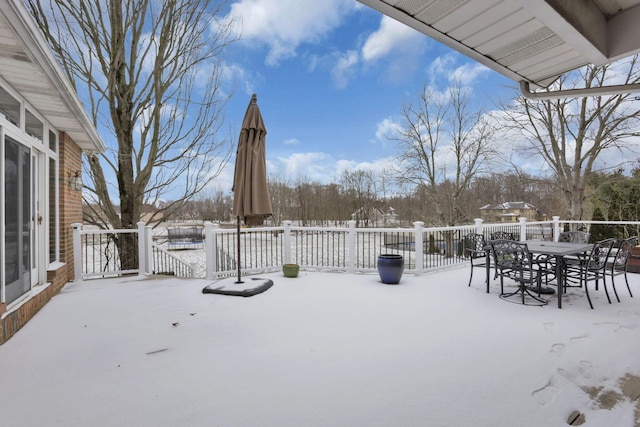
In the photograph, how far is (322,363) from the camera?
2570mm

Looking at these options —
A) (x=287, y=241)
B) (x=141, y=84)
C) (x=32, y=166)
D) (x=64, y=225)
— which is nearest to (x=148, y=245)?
(x=64, y=225)

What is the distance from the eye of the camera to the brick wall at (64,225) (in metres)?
3.81

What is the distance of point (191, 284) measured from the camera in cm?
538

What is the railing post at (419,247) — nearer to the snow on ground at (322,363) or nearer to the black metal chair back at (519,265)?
the black metal chair back at (519,265)

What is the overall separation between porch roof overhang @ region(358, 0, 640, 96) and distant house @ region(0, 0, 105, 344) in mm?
2566

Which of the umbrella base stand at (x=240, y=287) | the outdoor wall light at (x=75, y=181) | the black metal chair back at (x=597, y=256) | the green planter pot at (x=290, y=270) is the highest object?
the outdoor wall light at (x=75, y=181)

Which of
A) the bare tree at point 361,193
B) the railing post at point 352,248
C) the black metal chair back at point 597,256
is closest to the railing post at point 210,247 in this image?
the railing post at point 352,248

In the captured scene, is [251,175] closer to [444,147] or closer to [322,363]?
[322,363]

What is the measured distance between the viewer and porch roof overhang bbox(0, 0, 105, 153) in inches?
86.2

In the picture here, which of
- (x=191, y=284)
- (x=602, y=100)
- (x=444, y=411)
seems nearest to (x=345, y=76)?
(x=602, y=100)

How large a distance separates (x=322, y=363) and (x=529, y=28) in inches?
108

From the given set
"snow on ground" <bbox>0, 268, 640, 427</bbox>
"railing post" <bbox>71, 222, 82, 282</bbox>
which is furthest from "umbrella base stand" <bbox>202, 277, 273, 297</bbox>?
"railing post" <bbox>71, 222, 82, 282</bbox>

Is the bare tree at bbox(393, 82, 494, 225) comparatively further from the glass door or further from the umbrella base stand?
the glass door

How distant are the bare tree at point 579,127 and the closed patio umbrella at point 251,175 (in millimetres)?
11168
